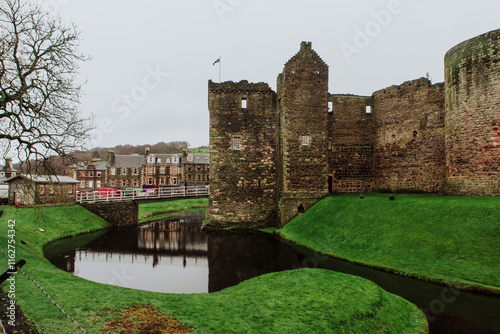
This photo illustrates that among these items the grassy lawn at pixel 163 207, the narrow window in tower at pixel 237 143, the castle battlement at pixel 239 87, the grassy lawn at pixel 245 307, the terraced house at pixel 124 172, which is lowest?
the grassy lawn at pixel 163 207

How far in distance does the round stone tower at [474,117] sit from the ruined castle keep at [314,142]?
0.16 meters

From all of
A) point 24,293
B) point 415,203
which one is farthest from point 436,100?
point 24,293

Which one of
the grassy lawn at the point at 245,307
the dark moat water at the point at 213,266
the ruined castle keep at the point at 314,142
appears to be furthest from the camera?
the ruined castle keep at the point at 314,142

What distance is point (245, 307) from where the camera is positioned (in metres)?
9.87

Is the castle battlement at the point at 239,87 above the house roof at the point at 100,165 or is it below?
above

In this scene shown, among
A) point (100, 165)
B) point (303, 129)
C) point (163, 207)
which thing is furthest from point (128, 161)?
point (303, 129)

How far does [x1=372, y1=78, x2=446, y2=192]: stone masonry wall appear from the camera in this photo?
2505 centimetres

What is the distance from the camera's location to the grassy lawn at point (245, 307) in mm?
8289

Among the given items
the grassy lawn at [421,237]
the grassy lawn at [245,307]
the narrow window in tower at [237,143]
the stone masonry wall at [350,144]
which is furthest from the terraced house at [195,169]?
the grassy lawn at [245,307]

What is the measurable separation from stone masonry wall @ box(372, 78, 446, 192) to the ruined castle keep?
0.27 feet

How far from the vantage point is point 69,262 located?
1814cm

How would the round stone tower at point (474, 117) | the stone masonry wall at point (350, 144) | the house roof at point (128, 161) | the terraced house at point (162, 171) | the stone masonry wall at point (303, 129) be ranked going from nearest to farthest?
the round stone tower at point (474, 117), the stone masonry wall at point (303, 129), the stone masonry wall at point (350, 144), the house roof at point (128, 161), the terraced house at point (162, 171)

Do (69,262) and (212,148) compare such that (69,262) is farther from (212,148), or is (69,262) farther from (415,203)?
(415,203)

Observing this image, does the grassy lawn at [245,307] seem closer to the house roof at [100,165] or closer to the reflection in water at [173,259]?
the reflection in water at [173,259]
